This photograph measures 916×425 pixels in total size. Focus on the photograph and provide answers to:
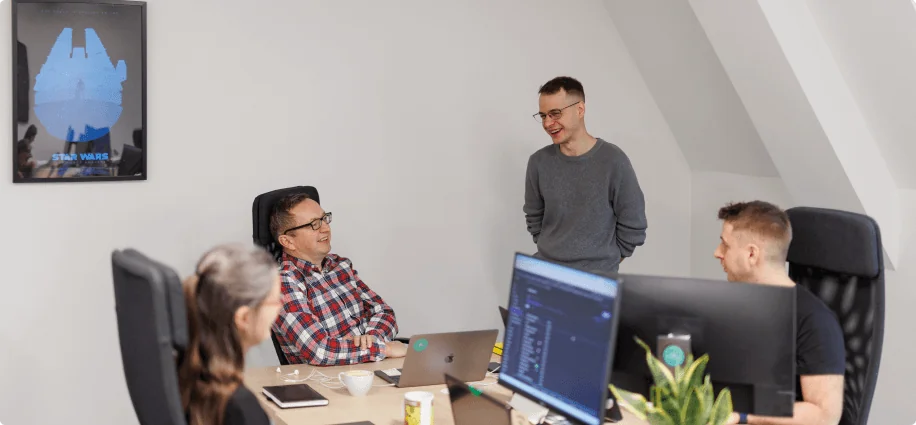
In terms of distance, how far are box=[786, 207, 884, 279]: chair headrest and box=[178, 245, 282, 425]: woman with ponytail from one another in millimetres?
1654

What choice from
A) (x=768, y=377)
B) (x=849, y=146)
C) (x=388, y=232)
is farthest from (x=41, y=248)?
(x=849, y=146)

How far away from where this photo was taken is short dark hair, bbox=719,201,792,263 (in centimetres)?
269

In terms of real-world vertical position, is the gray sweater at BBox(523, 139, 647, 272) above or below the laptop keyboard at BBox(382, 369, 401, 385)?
above

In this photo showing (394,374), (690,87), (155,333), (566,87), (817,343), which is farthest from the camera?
(690,87)

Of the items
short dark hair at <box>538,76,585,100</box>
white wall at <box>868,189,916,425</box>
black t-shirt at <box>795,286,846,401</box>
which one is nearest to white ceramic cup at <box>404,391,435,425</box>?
black t-shirt at <box>795,286,846,401</box>

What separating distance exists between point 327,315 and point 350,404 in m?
0.74

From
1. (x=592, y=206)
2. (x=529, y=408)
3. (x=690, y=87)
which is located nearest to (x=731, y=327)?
(x=529, y=408)

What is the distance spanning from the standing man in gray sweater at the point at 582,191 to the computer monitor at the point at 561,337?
1703 mm

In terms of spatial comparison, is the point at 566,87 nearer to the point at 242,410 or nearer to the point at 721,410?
the point at 721,410

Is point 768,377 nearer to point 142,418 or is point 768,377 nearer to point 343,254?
point 142,418

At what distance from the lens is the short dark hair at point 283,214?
3480mm

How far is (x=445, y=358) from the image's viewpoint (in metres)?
2.97

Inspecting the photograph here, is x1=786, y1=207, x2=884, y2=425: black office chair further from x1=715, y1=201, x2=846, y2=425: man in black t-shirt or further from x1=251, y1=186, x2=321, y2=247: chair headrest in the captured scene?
x1=251, y1=186, x2=321, y2=247: chair headrest

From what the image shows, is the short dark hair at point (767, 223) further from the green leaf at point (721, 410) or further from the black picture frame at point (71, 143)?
the black picture frame at point (71, 143)
